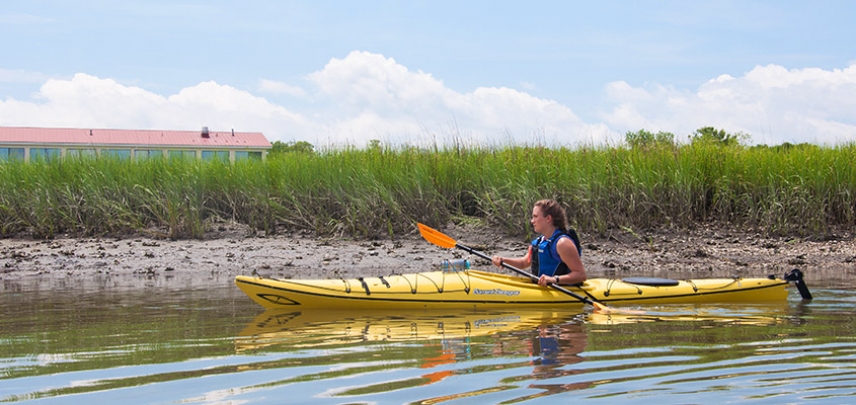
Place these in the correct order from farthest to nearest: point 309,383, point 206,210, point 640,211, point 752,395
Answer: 1. point 206,210
2. point 640,211
3. point 309,383
4. point 752,395

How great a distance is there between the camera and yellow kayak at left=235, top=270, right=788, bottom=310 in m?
7.52

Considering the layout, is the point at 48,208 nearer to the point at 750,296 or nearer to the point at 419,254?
the point at 419,254

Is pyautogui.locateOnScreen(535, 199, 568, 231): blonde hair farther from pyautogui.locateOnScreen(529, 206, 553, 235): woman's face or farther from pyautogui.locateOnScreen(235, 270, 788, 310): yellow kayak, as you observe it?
pyautogui.locateOnScreen(235, 270, 788, 310): yellow kayak

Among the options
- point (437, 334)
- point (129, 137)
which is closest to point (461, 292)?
point (437, 334)

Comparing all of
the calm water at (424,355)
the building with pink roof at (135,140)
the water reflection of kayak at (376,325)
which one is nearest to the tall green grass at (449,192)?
the calm water at (424,355)

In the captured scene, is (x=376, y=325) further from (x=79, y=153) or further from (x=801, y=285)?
(x=79, y=153)

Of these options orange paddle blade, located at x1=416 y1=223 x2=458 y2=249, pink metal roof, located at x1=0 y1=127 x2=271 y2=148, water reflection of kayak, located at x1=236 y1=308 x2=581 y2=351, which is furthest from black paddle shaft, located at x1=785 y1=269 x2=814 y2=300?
pink metal roof, located at x1=0 y1=127 x2=271 y2=148

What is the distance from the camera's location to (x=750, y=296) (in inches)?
324

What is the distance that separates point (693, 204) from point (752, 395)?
9802 mm

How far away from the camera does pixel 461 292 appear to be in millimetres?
7746

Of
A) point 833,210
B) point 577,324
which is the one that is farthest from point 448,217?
point 577,324

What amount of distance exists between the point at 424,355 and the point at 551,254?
9.84 ft

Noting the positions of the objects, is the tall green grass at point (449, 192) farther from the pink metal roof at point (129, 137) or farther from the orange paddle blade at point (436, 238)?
the pink metal roof at point (129, 137)

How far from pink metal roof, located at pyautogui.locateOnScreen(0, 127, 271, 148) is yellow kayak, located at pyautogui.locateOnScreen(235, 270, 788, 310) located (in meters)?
38.5
